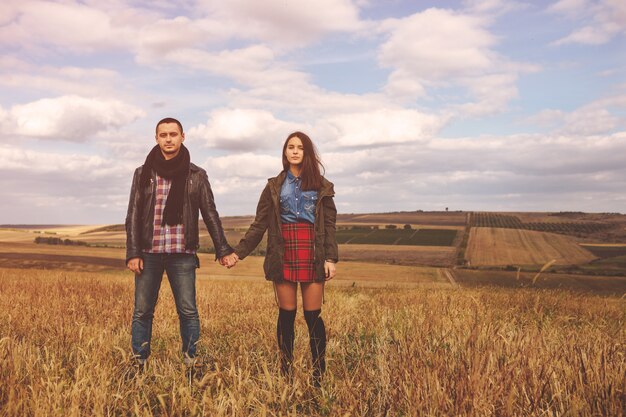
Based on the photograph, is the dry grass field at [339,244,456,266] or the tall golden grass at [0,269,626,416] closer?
the tall golden grass at [0,269,626,416]

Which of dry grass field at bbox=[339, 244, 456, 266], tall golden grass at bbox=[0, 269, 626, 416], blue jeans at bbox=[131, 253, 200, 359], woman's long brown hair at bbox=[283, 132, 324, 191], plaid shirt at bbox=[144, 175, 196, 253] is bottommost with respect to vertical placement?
dry grass field at bbox=[339, 244, 456, 266]

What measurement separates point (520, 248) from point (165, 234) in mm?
64602

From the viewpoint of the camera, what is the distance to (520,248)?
6216 centimetres

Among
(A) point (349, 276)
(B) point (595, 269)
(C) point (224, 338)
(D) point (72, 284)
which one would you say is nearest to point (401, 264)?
(A) point (349, 276)

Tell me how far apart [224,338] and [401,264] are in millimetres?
46167

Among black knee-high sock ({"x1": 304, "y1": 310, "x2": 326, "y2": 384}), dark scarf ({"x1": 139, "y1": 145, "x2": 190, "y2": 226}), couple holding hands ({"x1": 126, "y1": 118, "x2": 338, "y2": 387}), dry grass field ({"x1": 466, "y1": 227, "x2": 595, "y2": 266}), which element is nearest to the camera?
black knee-high sock ({"x1": 304, "y1": 310, "x2": 326, "y2": 384})

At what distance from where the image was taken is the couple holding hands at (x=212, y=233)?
435 centimetres

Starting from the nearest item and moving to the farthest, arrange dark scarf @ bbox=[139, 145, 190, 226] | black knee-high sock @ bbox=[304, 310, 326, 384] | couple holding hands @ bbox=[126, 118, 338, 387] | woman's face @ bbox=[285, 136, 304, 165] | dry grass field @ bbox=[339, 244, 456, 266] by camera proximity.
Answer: black knee-high sock @ bbox=[304, 310, 326, 384] → couple holding hands @ bbox=[126, 118, 338, 387] → woman's face @ bbox=[285, 136, 304, 165] → dark scarf @ bbox=[139, 145, 190, 226] → dry grass field @ bbox=[339, 244, 456, 266]

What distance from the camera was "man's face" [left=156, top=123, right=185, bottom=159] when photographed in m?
4.63

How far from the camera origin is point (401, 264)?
165 ft

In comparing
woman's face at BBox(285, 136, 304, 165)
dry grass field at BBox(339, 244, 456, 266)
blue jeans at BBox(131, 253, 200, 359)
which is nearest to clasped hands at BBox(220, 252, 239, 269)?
blue jeans at BBox(131, 253, 200, 359)

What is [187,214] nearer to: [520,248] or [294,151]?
[294,151]

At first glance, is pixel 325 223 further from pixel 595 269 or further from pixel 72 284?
pixel 595 269

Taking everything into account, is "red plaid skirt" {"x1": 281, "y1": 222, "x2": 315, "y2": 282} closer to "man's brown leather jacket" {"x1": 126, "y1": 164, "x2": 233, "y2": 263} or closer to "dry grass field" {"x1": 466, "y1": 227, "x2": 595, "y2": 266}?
"man's brown leather jacket" {"x1": 126, "y1": 164, "x2": 233, "y2": 263}
